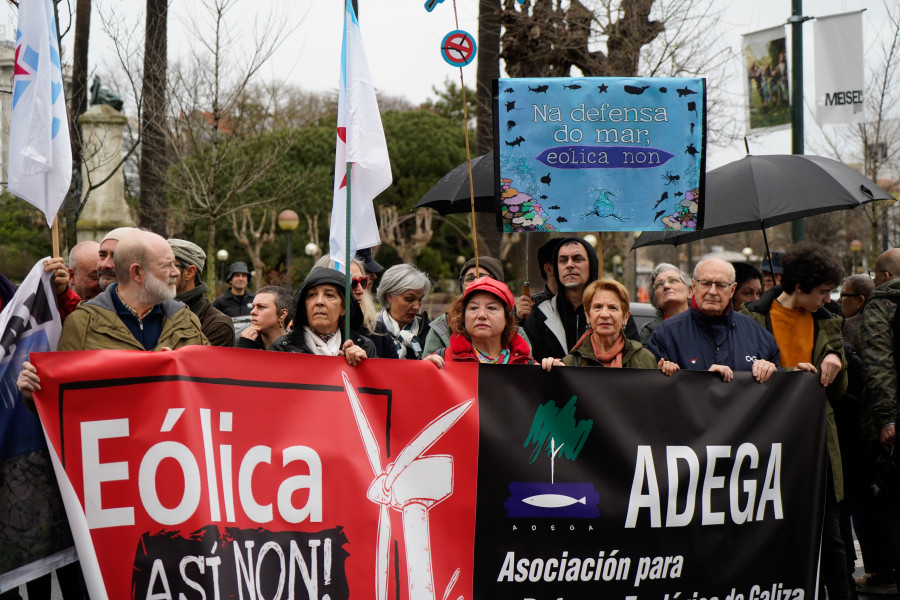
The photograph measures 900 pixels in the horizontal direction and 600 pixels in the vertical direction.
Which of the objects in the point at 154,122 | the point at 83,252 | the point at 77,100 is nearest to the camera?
the point at 83,252

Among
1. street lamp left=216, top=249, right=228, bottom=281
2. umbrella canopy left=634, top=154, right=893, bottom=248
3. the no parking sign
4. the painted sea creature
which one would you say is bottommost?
the painted sea creature

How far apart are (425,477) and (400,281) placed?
2038mm

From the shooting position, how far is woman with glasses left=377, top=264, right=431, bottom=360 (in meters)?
5.94

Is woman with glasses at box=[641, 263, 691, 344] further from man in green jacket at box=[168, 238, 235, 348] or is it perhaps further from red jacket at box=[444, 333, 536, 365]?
man in green jacket at box=[168, 238, 235, 348]

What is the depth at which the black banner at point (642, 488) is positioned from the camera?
4.23m

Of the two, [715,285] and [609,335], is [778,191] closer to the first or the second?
[715,285]

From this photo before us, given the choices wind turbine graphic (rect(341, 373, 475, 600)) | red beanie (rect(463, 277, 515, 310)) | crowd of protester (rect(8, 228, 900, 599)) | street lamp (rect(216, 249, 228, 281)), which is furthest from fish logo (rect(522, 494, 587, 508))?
street lamp (rect(216, 249, 228, 281))

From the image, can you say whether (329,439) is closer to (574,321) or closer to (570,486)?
(570,486)

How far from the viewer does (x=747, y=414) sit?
4.64 metres

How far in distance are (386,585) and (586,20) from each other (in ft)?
38.2

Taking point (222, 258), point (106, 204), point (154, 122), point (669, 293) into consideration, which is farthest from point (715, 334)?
point (222, 258)

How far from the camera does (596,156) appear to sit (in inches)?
205

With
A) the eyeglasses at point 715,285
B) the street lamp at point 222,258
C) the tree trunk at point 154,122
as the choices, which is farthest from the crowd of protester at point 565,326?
the street lamp at point 222,258

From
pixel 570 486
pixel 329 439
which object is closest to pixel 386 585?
pixel 329 439
